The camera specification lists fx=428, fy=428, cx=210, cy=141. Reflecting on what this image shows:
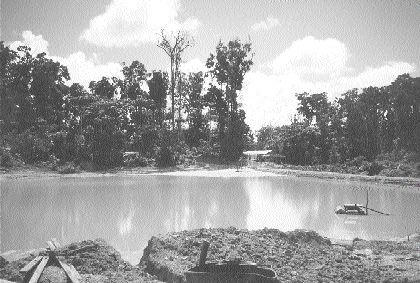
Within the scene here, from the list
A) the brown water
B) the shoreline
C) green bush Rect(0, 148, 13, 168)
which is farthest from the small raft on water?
green bush Rect(0, 148, 13, 168)

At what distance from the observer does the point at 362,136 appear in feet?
146

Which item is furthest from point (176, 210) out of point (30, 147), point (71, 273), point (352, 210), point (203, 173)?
point (30, 147)

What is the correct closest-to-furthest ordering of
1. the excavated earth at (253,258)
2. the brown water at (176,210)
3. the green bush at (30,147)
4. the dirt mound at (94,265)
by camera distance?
the dirt mound at (94,265) < the excavated earth at (253,258) < the brown water at (176,210) < the green bush at (30,147)

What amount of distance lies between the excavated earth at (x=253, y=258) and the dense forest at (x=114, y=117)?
90.5 feet

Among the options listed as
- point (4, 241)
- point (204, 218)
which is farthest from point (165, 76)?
point (4, 241)

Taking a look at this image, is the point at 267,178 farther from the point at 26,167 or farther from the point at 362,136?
the point at 26,167

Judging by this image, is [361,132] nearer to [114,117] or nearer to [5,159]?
[114,117]

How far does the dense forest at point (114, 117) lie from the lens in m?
39.2

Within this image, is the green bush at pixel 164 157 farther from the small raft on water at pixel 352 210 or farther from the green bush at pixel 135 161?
the small raft on water at pixel 352 210

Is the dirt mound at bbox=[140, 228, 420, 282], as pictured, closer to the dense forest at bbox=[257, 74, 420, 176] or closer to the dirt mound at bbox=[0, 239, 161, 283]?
the dirt mound at bbox=[0, 239, 161, 283]

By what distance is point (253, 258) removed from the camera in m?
8.72

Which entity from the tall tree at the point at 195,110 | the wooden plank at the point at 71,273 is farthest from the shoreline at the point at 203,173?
the wooden plank at the point at 71,273

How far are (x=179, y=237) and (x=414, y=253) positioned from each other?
→ 5.42 meters

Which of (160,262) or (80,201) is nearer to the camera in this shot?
(160,262)
